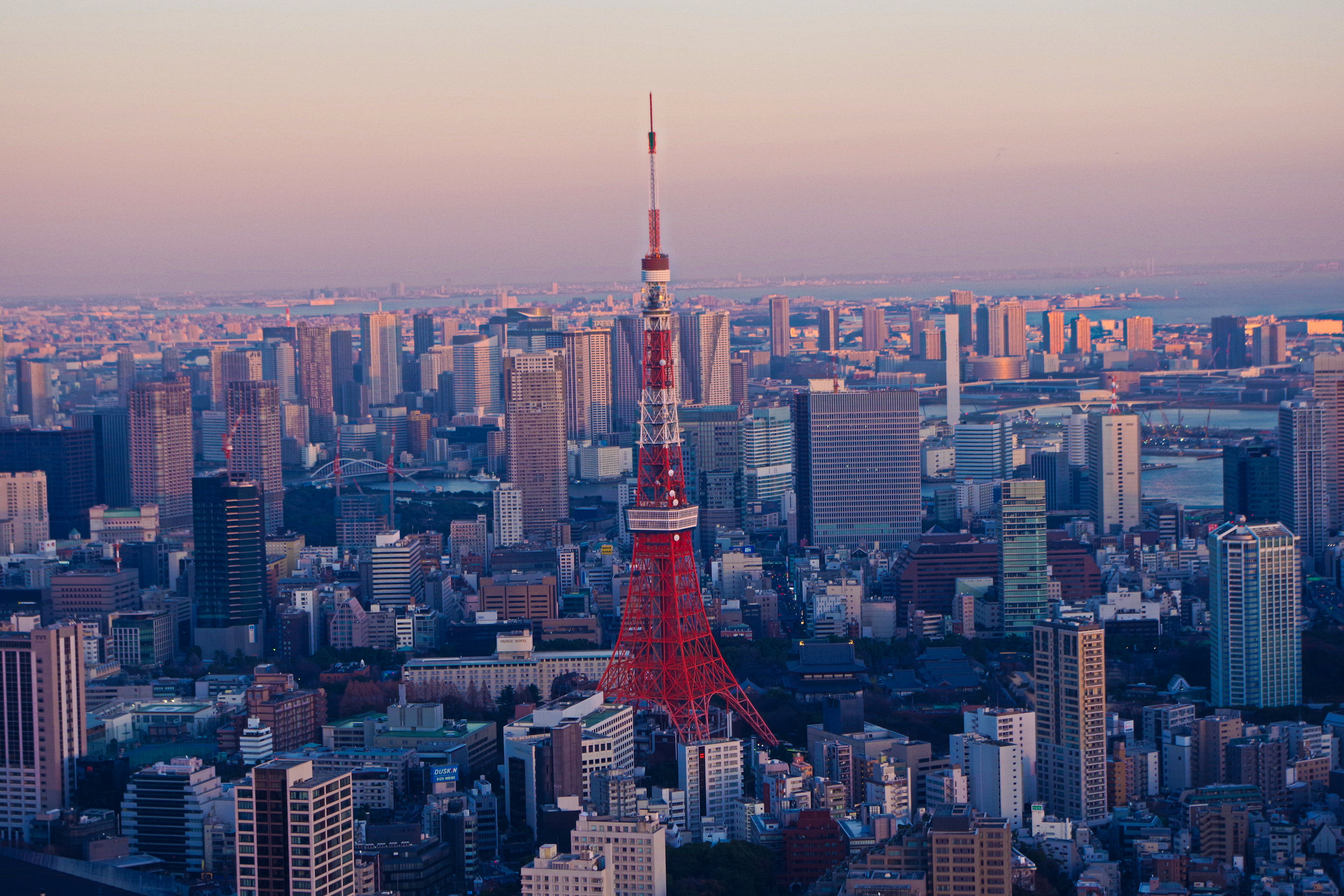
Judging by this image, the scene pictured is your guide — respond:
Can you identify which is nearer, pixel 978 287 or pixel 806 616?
pixel 806 616

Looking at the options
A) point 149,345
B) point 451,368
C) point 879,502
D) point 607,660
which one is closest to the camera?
point 607,660

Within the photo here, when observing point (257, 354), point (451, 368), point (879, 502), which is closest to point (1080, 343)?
point (451, 368)

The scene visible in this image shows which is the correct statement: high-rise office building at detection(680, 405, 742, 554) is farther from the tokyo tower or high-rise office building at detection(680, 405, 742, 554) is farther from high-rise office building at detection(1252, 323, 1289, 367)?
high-rise office building at detection(1252, 323, 1289, 367)

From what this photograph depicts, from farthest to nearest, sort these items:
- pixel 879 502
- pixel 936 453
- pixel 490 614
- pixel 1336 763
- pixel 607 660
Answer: pixel 936 453 → pixel 879 502 → pixel 490 614 → pixel 607 660 → pixel 1336 763

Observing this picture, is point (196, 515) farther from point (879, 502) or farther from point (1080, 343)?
point (1080, 343)

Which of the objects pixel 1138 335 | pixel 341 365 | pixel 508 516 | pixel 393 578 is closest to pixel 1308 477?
pixel 508 516

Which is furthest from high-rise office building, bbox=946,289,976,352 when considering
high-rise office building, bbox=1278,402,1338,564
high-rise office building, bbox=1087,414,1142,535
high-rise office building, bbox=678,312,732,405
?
high-rise office building, bbox=1278,402,1338,564

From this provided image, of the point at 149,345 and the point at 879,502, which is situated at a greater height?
the point at 149,345
